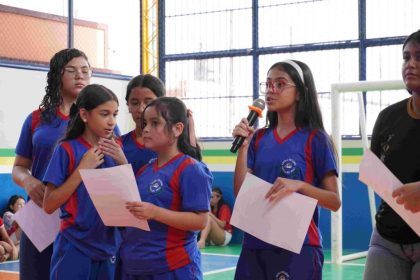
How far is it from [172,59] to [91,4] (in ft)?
4.66

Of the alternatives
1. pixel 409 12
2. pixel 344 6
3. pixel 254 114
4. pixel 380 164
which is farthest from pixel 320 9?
pixel 380 164

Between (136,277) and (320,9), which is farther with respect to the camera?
(320,9)

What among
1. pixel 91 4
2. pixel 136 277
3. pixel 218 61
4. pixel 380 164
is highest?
pixel 91 4

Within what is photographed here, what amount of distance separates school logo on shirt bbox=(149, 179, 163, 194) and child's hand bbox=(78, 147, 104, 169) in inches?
9.8

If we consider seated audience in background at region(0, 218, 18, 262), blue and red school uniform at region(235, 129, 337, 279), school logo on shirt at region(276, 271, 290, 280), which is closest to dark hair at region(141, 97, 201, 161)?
blue and red school uniform at region(235, 129, 337, 279)

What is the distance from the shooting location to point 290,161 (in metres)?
3.14

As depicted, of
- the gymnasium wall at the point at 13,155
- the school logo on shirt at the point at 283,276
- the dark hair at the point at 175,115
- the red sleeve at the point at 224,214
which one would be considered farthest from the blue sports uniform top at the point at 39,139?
the red sleeve at the point at 224,214

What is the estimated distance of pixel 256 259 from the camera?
315cm

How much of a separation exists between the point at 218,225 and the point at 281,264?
7.13 meters

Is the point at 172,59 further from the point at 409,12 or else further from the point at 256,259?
the point at 256,259

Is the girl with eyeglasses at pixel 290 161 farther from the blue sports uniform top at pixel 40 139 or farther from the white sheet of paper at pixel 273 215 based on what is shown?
the blue sports uniform top at pixel 40 139

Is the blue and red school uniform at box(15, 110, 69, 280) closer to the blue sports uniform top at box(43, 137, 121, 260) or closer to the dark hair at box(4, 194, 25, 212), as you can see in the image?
the blue sports uniform top at box(43, 137, 121, 260)

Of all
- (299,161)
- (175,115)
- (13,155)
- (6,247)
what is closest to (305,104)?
(299,161)

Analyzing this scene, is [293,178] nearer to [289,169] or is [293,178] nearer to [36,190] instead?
[289,169]
